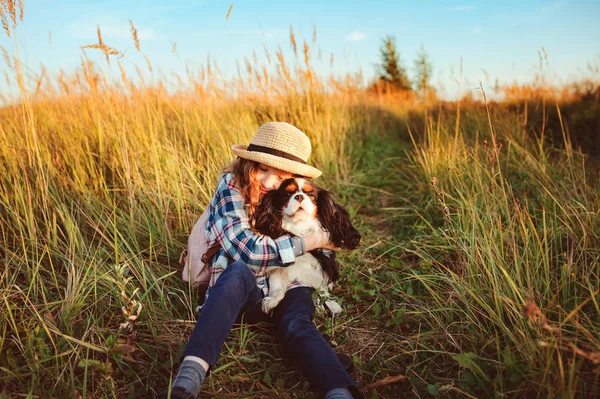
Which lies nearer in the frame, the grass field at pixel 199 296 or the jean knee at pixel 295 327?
the grass field at pixel 199 296

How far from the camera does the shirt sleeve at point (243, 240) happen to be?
6.70ft

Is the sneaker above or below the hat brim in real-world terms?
below

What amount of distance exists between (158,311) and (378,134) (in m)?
5.45

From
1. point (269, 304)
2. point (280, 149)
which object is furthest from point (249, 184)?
point (269, 304)

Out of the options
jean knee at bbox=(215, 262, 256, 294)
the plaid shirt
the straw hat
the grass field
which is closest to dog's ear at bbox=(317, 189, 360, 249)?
the straw hat

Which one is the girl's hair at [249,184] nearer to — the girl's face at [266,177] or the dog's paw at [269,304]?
the girl's face at [266,177]

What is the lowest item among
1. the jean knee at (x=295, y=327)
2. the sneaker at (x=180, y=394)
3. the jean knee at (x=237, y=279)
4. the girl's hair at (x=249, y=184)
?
the jean knee at (x=295, y=327)

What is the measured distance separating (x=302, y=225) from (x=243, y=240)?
380 mm

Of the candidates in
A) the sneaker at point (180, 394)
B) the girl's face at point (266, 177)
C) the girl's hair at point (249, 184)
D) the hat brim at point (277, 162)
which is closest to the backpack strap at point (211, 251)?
the girl's hair at point (249, 184)

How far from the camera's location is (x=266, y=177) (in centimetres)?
233

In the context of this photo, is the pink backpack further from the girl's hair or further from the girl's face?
the girl's face

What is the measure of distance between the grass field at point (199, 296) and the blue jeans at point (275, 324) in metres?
0.16

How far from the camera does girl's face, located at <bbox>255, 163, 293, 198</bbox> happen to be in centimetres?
232

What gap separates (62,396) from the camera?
1.58 meters
